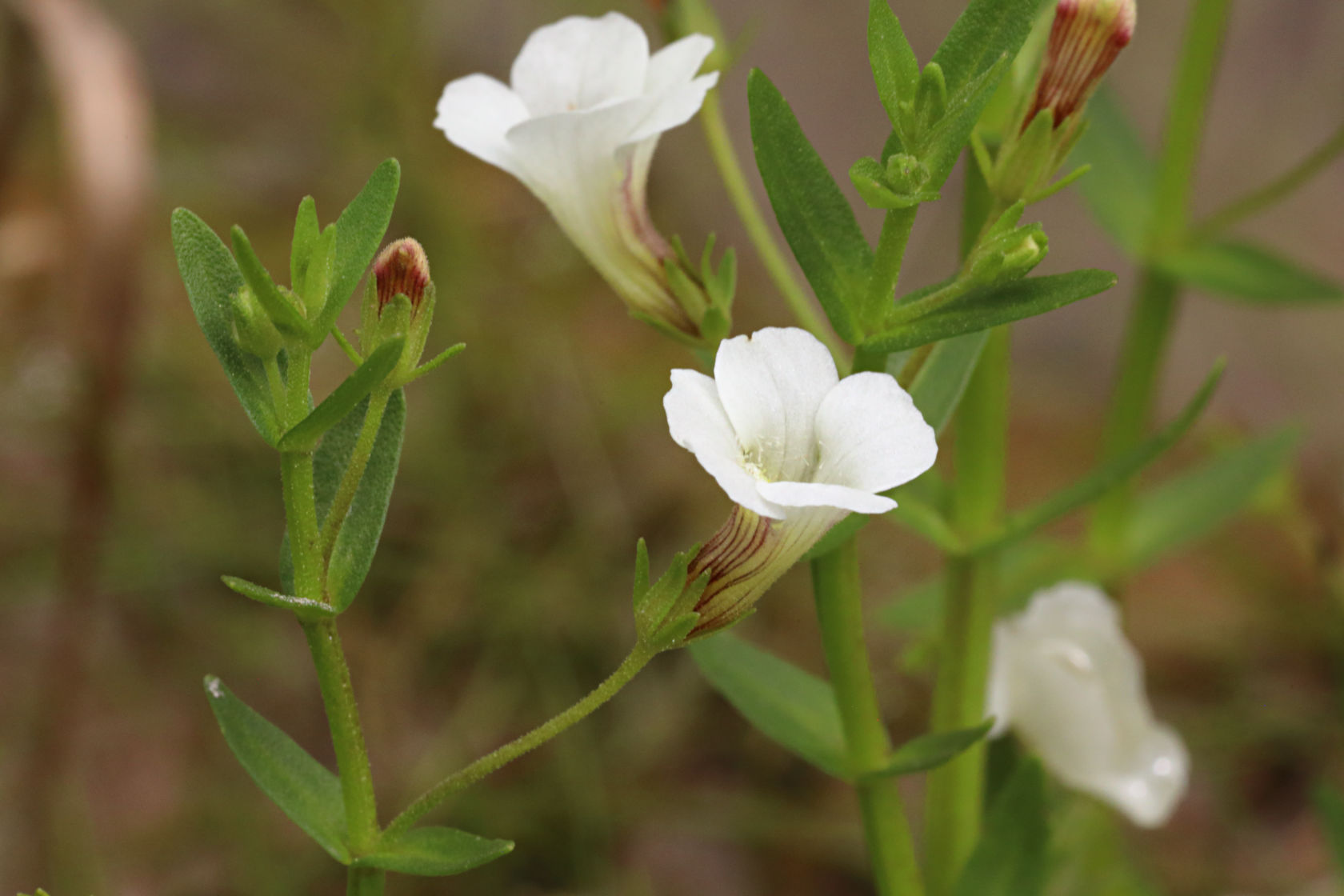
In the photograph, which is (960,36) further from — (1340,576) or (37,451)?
(37,451)

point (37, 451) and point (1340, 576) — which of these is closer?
point (1340, 576)

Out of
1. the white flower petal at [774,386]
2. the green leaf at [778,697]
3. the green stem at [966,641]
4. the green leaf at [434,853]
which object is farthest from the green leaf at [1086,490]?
the green leaf at [434,853]

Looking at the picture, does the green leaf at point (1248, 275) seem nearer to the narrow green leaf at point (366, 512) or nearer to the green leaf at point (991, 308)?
the green leaf at point (991, 308)

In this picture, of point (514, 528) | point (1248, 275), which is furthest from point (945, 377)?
point (514, 528)

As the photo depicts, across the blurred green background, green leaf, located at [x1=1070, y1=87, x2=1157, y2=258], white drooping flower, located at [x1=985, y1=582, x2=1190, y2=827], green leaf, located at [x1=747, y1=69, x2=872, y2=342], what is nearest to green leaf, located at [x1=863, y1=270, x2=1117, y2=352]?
green leaf, located at [x1=747, y1=69, x2=872, y2=342]

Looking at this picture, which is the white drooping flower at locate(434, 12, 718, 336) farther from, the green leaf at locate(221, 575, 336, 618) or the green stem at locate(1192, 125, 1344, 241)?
the green stem at locate(1192, 125, 1344, 241)

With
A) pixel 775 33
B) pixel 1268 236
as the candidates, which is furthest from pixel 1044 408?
pixel 775 33

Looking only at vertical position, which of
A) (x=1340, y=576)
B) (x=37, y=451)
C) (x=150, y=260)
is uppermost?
(x=150, y=260)
